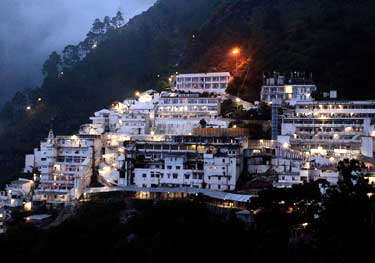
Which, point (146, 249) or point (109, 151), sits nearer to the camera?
point (146, 249)

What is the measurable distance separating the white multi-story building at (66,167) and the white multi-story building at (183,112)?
667 cm

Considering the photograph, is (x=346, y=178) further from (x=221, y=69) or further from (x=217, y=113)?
(x=221, y=69)

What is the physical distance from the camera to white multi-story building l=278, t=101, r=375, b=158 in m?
36.3

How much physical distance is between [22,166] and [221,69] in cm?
2315

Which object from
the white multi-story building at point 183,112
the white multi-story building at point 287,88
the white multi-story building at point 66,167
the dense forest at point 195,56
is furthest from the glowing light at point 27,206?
the white multi-story building at point 287,88

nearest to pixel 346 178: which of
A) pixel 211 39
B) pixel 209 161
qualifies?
pixel 209 161

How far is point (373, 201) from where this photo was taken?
70.2 feet

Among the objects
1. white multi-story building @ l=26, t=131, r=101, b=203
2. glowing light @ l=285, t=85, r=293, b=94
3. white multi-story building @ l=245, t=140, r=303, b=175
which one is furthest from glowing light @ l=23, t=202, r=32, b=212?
glowing light @ l=285, t=85, r=293, b=94

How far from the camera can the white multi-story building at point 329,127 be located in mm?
36312

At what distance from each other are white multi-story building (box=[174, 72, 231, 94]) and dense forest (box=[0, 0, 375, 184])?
3.64 feet

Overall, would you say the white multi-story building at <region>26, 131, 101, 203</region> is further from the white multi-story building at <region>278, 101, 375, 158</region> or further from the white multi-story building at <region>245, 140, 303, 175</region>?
the white multi-story building at <region>278, 101, 375, 158</region>

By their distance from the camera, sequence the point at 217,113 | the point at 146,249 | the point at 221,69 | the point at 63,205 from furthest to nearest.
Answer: the point at 221,69 → the point at 217,113 → the point at 63,205 → the point at 146,249

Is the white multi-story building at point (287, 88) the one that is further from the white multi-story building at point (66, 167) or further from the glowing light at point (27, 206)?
the glowing light at point (27, 206)

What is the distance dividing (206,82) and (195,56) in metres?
13.4
